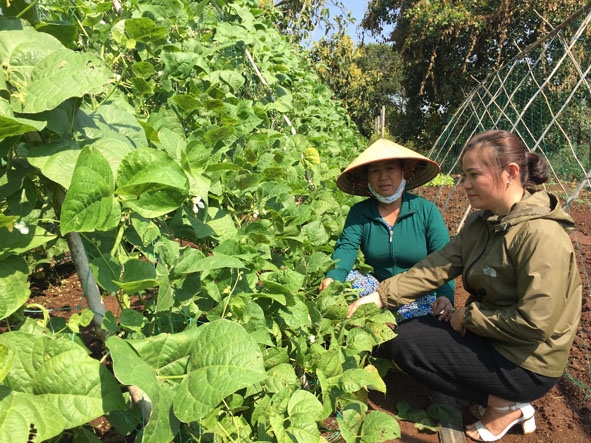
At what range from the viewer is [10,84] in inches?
29.7

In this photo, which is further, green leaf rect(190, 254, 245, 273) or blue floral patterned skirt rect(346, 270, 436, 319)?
blue floral patterned skirt rect(346, 270, 436, 319)

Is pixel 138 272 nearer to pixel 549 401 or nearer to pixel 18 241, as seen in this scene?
pixel 18 241

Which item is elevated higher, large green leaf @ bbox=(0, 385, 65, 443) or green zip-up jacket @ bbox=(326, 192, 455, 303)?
large green leaf @ bbox=(0, 385, 65, 443)

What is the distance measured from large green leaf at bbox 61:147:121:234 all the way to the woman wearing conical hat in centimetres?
197

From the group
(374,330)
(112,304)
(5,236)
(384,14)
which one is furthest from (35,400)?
(384,14)

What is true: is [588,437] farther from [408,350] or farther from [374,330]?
[374,330]

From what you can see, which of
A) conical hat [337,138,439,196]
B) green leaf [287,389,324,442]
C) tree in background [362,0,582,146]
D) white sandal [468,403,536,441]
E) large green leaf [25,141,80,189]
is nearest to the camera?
large green leaf [25,141,80,189]

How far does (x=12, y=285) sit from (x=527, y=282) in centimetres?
180

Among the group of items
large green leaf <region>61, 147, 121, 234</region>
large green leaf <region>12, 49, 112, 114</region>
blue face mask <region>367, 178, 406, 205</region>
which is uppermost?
large green leaf <region>12, 49, 112, 114</region>

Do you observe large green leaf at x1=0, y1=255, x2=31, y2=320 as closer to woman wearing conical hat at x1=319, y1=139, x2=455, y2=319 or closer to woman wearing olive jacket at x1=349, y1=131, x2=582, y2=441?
woman wearing olive jacket at x1=349, y1=131, x2=582, y2=441

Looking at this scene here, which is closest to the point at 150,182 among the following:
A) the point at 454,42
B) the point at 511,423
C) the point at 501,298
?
the point at 501,298

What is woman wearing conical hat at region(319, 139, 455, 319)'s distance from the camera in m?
2.66

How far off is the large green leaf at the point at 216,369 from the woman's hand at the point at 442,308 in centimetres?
182

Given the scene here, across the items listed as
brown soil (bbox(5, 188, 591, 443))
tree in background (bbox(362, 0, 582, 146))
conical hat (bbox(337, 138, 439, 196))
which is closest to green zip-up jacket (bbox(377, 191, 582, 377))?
brown soil (bbox(5, 188, 591, 443))
